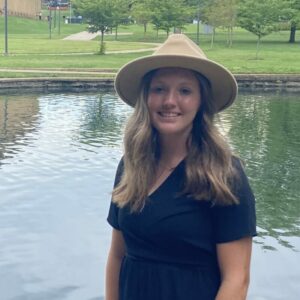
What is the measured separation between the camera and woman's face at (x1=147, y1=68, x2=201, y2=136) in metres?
2.67

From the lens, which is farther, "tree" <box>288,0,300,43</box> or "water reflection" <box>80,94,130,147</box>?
"tree" <box>288,0,300,43</box>

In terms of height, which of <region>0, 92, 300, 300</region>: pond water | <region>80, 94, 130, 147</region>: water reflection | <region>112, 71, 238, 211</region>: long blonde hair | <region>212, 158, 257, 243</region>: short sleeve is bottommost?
<region>80, 94, 130, 147</region>: water reflection

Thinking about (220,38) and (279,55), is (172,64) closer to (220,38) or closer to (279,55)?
(279,55)

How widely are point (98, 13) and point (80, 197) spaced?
33.4 m

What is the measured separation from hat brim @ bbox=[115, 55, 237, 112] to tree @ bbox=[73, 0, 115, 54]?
39504mm

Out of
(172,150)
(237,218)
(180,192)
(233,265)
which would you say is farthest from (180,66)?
(233,265)

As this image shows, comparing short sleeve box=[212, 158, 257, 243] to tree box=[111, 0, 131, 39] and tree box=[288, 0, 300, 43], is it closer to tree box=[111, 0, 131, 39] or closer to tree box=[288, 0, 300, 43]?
tree box=[111, 0, 131, 39]

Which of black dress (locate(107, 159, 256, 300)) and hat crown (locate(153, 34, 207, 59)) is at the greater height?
hat crown (locate(153, 34, 207, 59))

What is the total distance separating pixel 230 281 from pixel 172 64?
819mm

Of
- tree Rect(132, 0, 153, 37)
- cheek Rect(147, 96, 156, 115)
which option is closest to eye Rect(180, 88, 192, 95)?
cheek Rect(147, 96, 156, 115)

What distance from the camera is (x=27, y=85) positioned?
2575 centimetres

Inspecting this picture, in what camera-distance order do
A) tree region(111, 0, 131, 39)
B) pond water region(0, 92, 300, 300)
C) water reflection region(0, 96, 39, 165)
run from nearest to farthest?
pond water region(0, 92, 300, 300)
water reflection region(0, 96, 39, 165)
tree region(111, 0, 131, 39)

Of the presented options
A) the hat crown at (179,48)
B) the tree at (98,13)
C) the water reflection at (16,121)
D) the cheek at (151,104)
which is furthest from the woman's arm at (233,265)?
the tree at (98,13)

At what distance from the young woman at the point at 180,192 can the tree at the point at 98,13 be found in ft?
130
